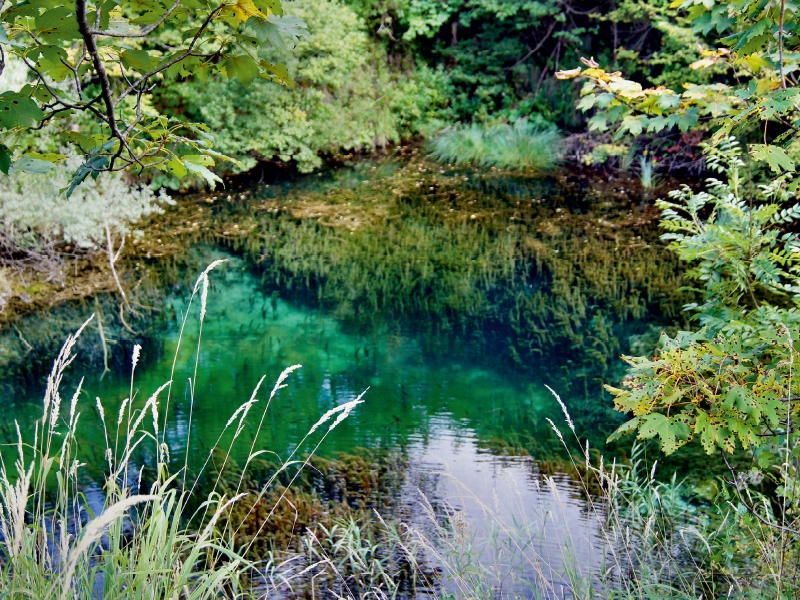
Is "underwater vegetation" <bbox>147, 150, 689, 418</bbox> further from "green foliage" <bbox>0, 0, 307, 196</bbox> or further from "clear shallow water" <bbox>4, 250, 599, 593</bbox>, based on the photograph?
"green foliage" <bbox>0, 0, 307, 196</bbox>

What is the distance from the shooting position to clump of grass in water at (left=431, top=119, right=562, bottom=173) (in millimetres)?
10039

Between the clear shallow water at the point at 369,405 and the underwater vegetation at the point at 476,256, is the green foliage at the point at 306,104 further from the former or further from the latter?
the clear shallow water at the point at 369,405

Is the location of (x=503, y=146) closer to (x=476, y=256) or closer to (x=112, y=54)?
(x=476, y=256)

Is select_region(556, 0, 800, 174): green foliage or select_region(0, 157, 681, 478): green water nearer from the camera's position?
select_region(556, 0, 800, 174): green foliage

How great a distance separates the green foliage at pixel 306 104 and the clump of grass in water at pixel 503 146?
1166mm

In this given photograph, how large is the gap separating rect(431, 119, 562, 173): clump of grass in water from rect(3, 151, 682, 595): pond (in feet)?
3.60

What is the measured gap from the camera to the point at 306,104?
31.5ft

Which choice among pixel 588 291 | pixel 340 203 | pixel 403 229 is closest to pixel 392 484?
pixel 588 291

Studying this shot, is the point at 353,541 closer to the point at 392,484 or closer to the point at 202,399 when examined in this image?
the point at 392,484

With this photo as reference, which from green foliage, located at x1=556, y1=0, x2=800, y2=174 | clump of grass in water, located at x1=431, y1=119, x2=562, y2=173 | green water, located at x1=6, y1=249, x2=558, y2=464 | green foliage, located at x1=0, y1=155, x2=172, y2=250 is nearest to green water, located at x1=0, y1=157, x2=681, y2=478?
green water, located at x1=6, y1=249, x2=558, y2=464

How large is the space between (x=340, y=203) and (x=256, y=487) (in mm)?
5494

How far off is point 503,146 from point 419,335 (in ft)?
18.5

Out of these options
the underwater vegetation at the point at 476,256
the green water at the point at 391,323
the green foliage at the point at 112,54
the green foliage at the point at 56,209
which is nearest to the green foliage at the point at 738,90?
the green foliage at the point at 112,54

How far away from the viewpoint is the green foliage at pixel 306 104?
29.8 ft
